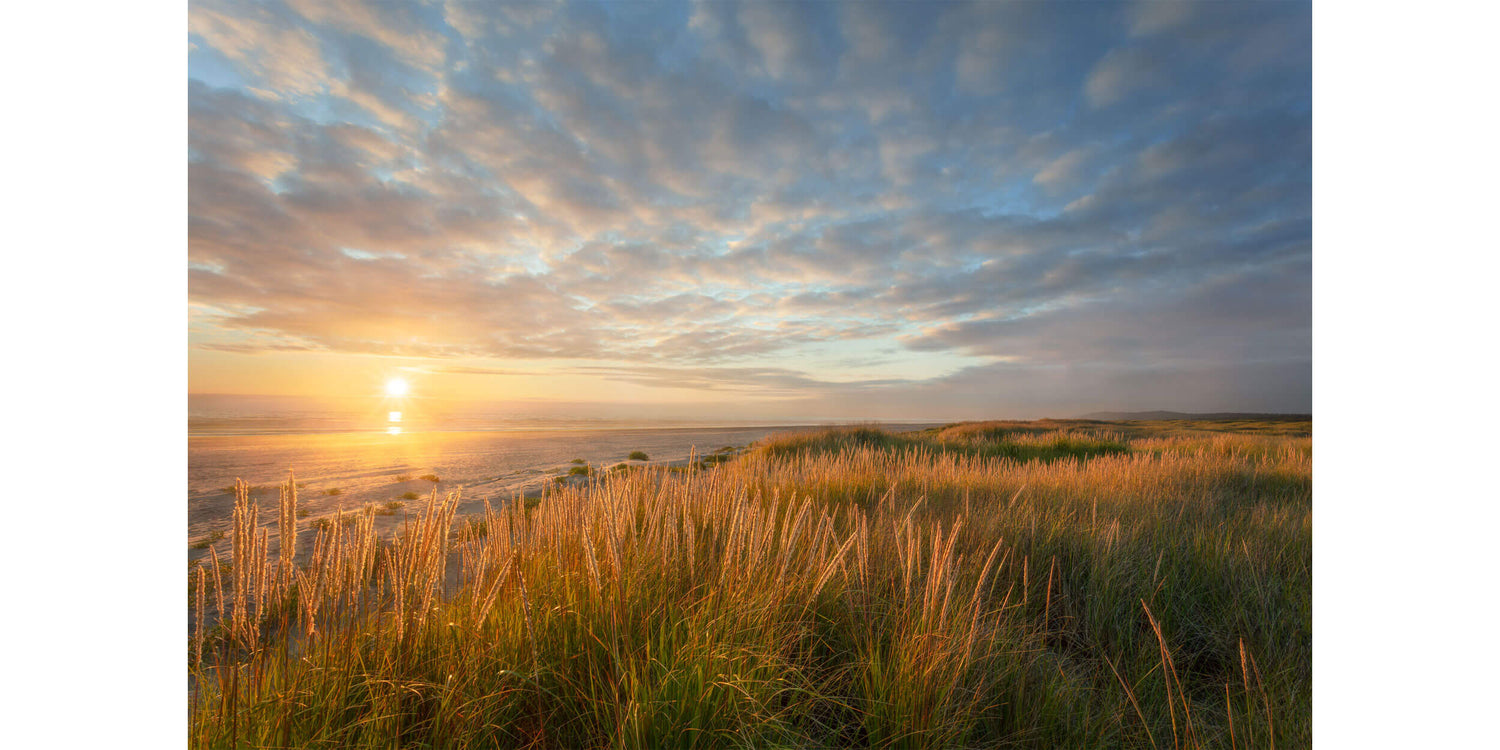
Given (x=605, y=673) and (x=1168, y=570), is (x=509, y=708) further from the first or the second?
(x=1168, y=570)

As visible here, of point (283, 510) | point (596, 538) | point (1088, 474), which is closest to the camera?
point (283, 510)

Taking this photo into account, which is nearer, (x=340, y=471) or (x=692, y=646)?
(x=692, y=646)

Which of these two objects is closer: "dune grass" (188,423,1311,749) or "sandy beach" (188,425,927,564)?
"dune grass" (188,423,1311,749)

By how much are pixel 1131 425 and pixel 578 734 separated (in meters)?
23.3

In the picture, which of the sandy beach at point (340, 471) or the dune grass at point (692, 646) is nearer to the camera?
the dune grass at point (692, 646)

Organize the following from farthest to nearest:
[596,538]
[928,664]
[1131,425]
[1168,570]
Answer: [1131,425]
[1168,570]
[596,538]
[928,664]

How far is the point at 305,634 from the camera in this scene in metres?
1.75
